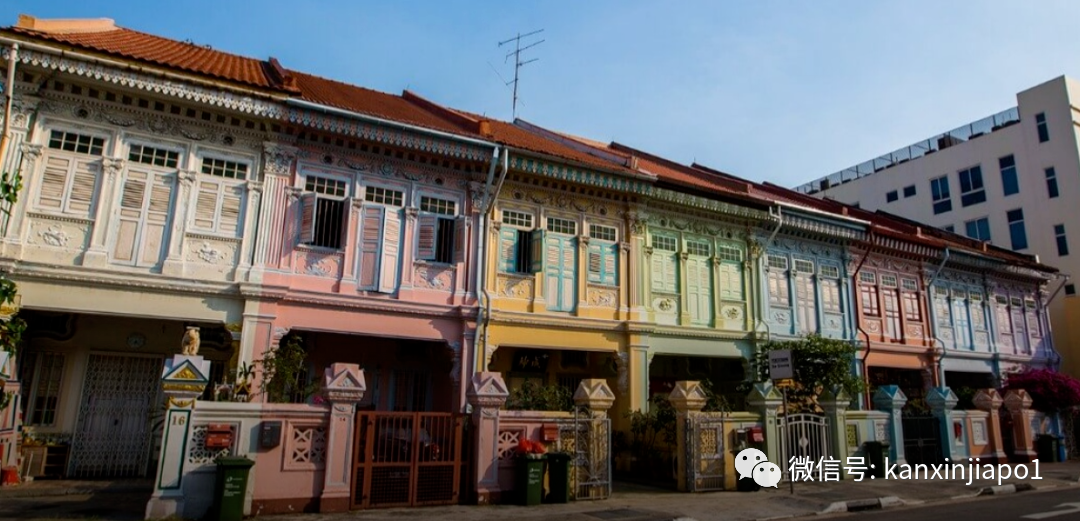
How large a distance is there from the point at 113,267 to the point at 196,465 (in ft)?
15.3

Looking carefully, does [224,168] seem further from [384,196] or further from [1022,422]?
[1022,422]

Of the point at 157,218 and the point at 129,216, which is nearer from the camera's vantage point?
the point at 129,216

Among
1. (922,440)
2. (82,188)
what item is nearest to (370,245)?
(82,188)

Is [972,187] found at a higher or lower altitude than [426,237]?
higher

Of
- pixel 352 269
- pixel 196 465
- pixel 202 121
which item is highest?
pixel 202 121

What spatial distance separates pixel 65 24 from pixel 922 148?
114 ft

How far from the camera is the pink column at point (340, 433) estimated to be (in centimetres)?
963

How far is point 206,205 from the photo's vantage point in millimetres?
12570

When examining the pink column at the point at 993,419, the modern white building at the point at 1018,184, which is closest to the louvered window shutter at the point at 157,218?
the pink column at the point at 993,419

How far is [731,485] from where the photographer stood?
13.0 m

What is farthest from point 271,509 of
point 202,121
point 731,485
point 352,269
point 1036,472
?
point 1036,472

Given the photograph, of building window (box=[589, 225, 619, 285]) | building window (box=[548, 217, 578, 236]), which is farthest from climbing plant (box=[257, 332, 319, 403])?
building window (box=[589, 225, 619, 285])

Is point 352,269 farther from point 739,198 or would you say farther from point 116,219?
point 739,198

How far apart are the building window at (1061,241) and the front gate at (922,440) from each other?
15645mm
